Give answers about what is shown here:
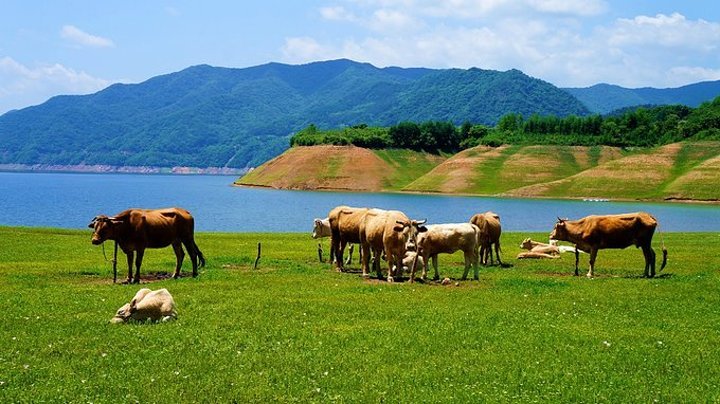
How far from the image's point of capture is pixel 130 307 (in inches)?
714

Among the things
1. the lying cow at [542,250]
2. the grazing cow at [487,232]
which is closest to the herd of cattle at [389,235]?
the grazing cow at [487,232]

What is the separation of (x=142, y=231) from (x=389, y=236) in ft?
31.4

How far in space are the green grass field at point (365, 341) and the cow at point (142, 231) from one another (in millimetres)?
1524

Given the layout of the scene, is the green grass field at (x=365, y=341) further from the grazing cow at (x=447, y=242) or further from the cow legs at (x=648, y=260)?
the grazing cow at (x=447, y=242)

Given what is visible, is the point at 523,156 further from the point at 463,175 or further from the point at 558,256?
the point at 558,256

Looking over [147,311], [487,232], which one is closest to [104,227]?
[147,311]

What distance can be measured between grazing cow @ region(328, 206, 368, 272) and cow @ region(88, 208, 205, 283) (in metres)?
6.49

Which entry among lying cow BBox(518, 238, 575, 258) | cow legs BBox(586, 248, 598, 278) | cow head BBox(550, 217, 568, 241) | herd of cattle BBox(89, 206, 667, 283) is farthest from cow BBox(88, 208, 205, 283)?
lying cow BBox(518, 238, 575, 258)

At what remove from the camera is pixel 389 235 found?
2736 cm

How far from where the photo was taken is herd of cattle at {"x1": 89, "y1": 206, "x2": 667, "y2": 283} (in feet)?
88.0

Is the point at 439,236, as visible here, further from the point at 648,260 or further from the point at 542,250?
the point at 542,250

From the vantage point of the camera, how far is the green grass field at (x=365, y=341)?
12.7 metres

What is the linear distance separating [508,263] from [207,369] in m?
24.0

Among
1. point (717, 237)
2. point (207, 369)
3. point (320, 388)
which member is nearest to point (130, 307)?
point (207, 369)
